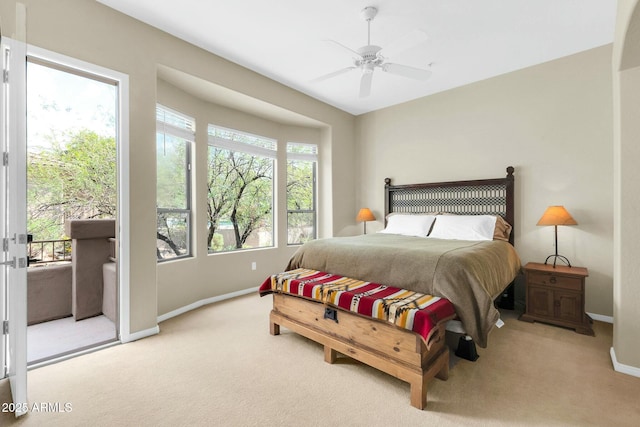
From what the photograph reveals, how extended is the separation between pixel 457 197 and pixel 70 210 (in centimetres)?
525

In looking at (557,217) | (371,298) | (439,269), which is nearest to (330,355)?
(371,298)

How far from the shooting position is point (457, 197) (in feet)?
13.6

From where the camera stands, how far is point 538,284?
3102 mm

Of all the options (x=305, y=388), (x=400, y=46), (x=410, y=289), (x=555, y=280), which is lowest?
(x=305, y=388)

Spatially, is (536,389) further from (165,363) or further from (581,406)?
(165,363)

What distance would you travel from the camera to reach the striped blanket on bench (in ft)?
5.95

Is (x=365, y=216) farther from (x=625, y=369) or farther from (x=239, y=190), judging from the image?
(x=625, y=369)

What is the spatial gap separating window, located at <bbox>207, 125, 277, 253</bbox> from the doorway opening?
121cm

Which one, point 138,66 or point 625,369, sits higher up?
point 138,66

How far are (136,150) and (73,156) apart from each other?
1.73 metres

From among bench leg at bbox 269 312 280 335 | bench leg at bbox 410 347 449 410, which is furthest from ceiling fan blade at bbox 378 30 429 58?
bench leg at bbox 269 312 280 335

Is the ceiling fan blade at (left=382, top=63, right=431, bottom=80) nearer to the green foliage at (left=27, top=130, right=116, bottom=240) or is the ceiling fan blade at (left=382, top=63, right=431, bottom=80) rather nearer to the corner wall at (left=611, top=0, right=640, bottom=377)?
the corner wall at (left=611, top=0, right=640, bottom=377)

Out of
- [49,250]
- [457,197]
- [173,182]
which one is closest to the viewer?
[173,182]

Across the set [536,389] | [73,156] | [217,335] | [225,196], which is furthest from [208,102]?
[536,389]
